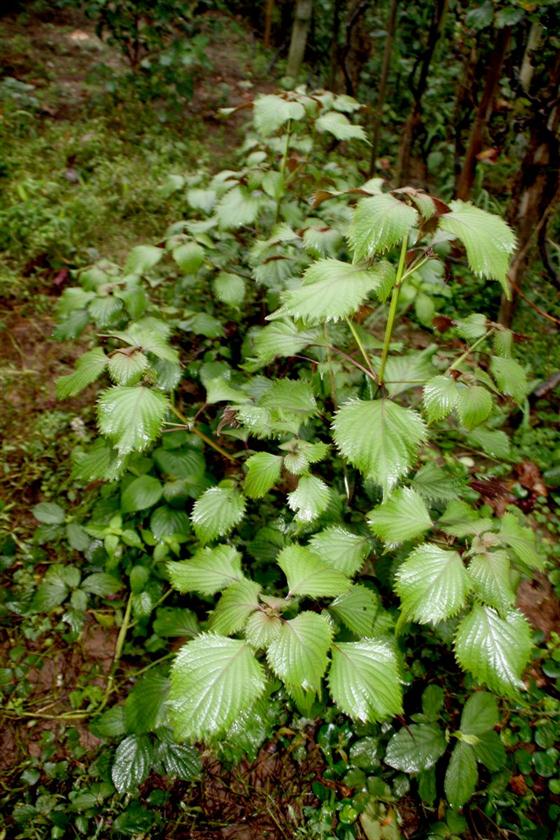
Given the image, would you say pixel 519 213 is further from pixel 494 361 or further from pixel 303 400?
pixel 303 400

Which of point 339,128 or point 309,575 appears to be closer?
point 309,575

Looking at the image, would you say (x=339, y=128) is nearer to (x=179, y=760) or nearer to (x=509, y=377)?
(x=509, y=377)

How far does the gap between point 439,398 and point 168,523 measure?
1.07 metres

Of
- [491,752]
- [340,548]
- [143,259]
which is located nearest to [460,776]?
[491,752]

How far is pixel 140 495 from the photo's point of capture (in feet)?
5.78

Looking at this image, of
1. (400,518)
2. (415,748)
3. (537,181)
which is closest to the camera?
(400,518)

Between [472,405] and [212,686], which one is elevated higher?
[472,405]

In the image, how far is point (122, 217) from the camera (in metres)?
3.14

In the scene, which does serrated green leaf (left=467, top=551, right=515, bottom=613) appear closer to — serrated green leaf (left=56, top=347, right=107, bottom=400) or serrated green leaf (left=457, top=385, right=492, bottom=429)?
serrated green leaf (left=457, top=385, right=492, bottom=429)

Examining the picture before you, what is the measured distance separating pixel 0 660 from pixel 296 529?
111 centimetres

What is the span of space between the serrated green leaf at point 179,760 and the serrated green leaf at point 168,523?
0.62 m

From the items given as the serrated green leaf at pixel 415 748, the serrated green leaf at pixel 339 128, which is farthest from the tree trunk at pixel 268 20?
the serrated green leaf at pixel 415 748

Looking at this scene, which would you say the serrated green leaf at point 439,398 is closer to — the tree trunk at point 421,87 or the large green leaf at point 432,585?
the large green leaf at point 432,585

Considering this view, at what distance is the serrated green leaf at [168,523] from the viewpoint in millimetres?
1775
